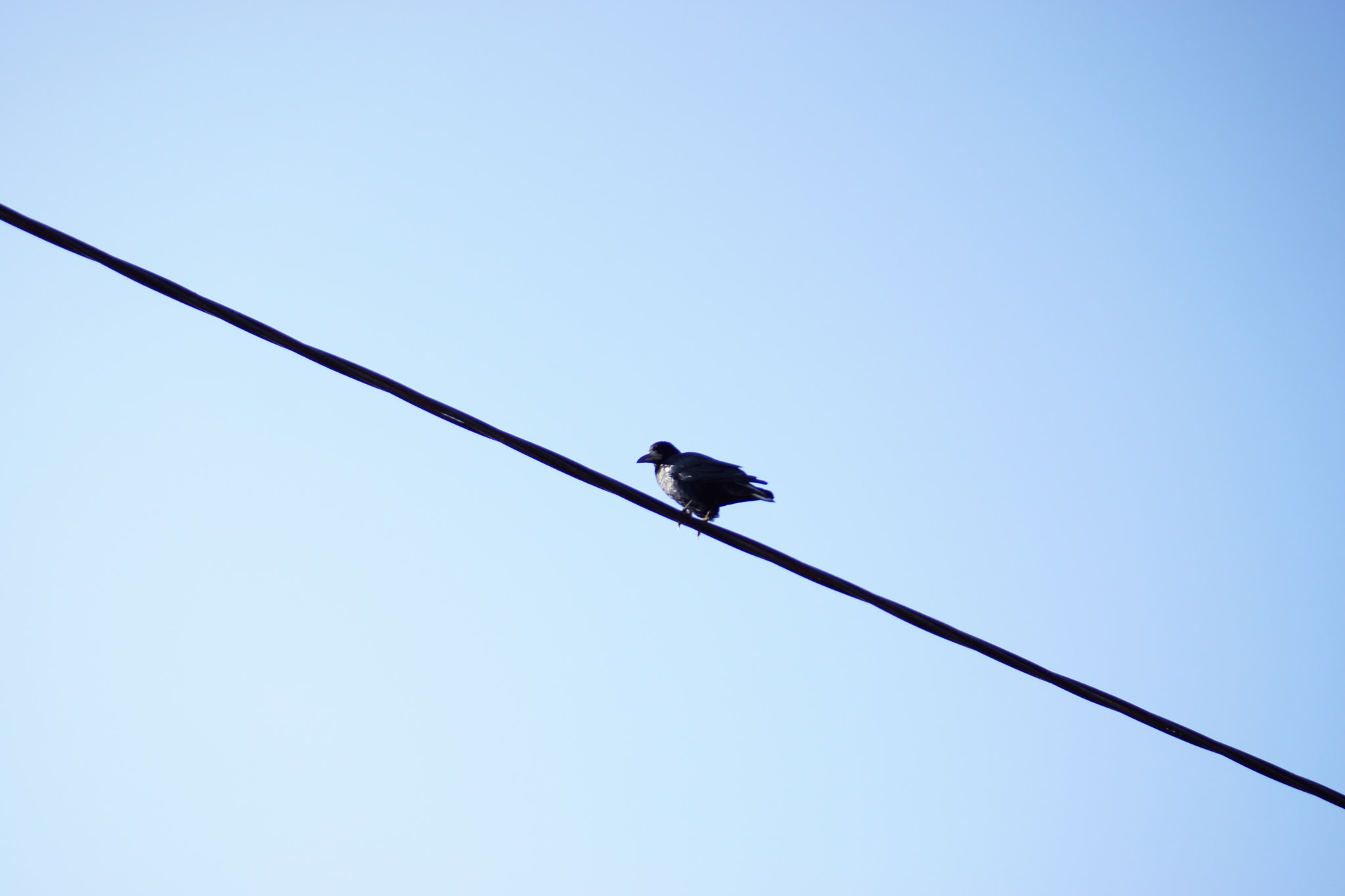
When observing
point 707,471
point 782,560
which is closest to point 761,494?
point 707,471

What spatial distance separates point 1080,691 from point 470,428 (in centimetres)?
284

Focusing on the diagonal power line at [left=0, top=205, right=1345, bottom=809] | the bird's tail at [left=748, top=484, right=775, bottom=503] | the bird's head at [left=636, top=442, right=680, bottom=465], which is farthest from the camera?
the bird's head at [left=636, top=442, right=680, bottom=465]

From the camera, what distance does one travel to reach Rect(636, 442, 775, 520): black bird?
29.0ft

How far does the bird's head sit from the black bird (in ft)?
0.05

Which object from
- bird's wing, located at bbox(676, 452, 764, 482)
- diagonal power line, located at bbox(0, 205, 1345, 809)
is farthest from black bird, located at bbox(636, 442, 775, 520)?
diagonal power line, located at bbox(0, 205, 1345, 809)

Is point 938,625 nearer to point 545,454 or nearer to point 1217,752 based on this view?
point 1217,752

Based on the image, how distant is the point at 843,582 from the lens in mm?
4672

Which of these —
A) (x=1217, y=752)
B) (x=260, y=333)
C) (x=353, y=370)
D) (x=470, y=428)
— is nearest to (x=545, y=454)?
(x=470, y=428)

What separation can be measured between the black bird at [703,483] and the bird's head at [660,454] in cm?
2

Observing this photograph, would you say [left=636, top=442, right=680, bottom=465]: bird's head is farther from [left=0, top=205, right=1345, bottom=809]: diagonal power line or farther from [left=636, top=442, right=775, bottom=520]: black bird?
[left=0, top=205, right=1345, bottom=809]: diagonal power line

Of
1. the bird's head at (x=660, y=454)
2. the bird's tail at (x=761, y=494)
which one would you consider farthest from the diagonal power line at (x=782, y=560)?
the bird's head at (x=660, y=454)

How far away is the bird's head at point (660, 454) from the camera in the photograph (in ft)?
33.9

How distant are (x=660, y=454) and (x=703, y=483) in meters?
1.41

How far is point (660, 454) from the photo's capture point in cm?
1057
